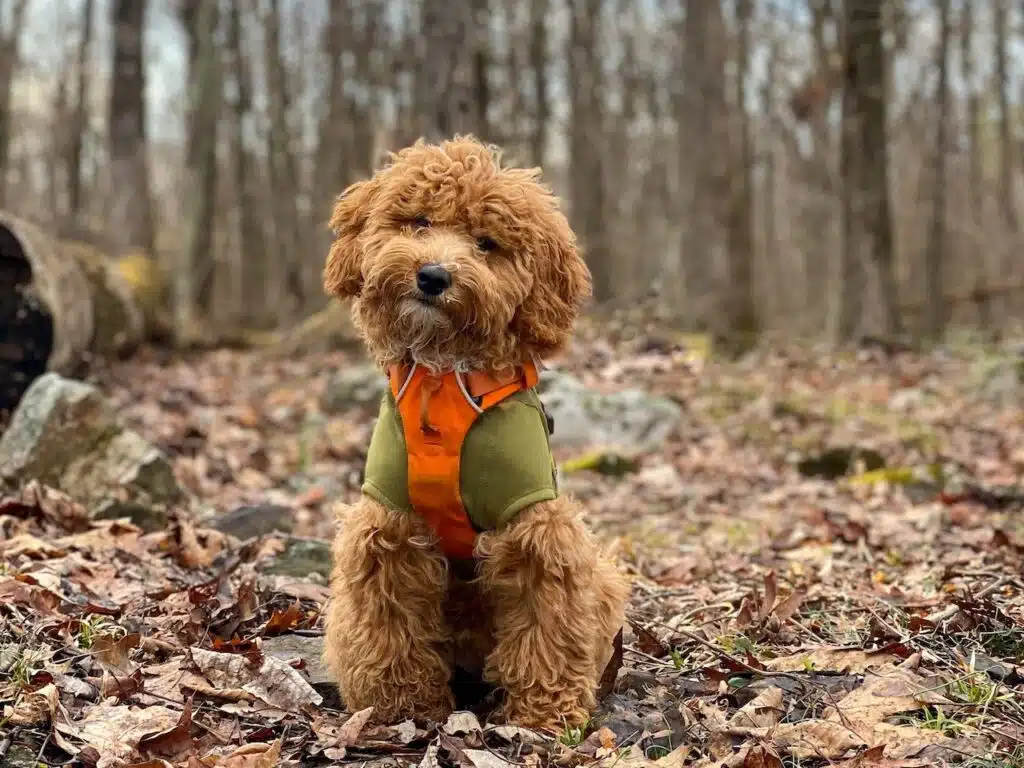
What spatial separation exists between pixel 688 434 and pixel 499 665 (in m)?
6.68

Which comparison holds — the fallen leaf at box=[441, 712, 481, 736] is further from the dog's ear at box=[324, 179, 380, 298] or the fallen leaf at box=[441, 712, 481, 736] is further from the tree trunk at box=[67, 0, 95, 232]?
the tree trunk at box=[67, 0, 95, 232]

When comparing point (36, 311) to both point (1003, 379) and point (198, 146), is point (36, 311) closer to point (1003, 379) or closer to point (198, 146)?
point (198, 146)

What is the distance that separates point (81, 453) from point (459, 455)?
3836mm

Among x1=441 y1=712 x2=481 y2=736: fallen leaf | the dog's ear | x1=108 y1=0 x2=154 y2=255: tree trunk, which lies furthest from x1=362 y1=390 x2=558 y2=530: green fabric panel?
x1=108 y1=0 x2=154 y2=255: tree trunk

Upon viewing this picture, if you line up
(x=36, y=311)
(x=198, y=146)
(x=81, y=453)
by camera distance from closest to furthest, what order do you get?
1. (x=81, y=453)
2. (x=36, y=311)
3. (x=198, y=146)

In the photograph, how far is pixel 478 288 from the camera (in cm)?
330

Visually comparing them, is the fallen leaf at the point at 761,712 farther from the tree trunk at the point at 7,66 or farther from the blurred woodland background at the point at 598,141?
the tree trunk at the point at 7,66

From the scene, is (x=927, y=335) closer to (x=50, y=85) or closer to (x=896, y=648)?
(x=896, y=648)

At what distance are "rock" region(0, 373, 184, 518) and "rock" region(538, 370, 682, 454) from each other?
4.18 metres

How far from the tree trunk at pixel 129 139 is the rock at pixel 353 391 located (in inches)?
261


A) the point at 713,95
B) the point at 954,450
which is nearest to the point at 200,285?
the point at 713,95

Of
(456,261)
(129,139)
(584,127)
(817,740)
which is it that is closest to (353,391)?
(456,261)

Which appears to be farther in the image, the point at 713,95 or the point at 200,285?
the point at 200,285

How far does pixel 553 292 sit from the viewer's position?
3639mm
